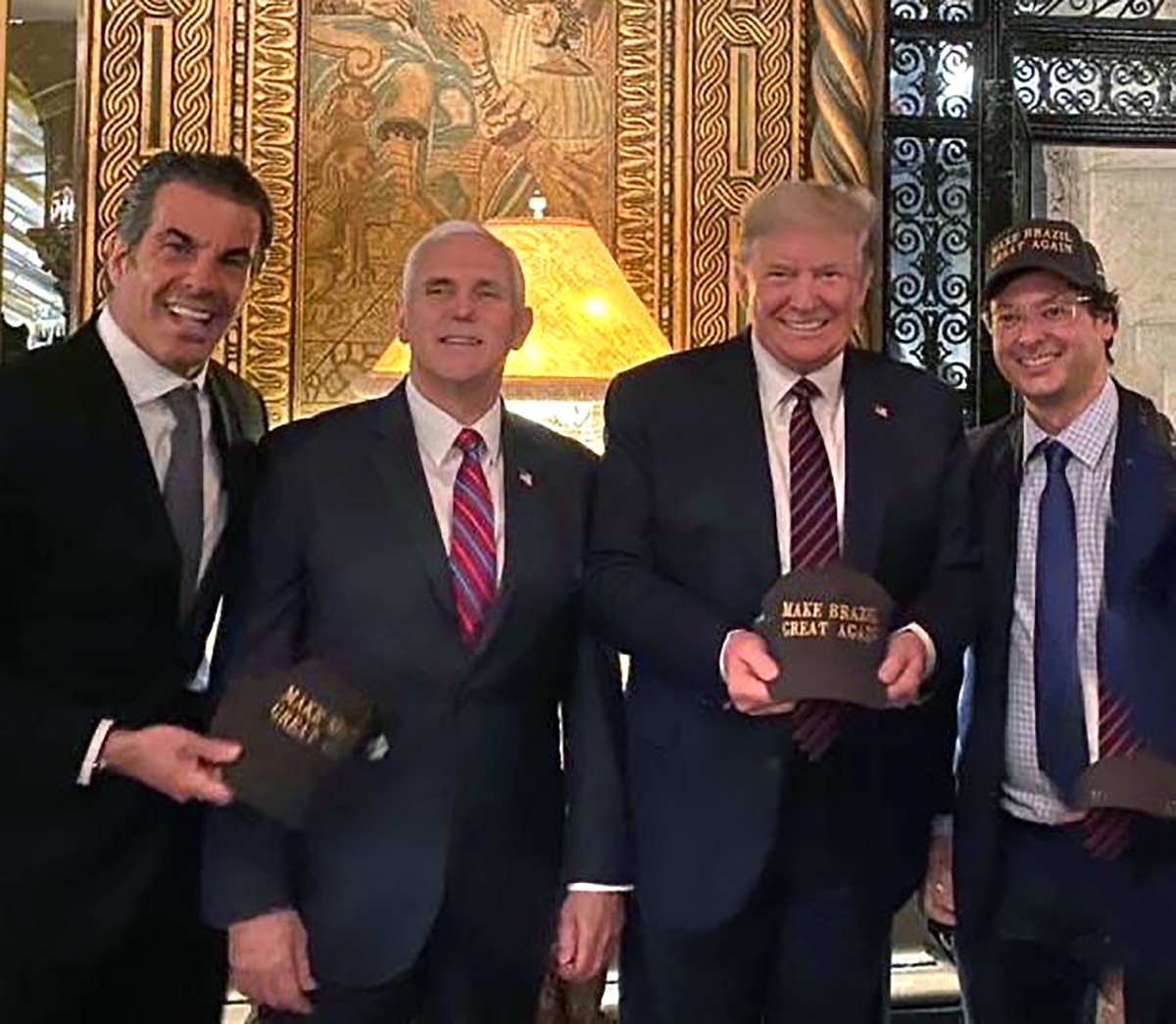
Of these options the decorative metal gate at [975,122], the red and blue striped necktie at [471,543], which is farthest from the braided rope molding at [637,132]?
the red and blue striped necktie at [471,543]

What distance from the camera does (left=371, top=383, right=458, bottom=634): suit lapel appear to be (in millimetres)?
1829

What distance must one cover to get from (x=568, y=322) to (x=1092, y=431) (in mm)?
1266

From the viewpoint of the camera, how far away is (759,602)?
186cm

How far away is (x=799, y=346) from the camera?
1.92m

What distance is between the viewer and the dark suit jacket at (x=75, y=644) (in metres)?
1.77

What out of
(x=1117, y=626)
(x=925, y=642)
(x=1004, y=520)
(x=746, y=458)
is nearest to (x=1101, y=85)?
(x=1004, y=520)

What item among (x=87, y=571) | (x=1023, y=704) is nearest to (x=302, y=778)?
(x=87, y=571)

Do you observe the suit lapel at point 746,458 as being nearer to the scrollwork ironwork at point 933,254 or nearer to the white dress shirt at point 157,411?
the white dress shirt at point 157,411

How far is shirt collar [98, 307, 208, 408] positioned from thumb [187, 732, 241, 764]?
17.6 inches

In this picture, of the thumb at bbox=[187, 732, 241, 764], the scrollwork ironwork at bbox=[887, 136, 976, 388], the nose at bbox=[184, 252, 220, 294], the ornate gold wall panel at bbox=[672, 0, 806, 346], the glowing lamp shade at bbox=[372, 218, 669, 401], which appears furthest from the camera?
the scrollwork ironwork at bbox=[887, 136, 976, 388]

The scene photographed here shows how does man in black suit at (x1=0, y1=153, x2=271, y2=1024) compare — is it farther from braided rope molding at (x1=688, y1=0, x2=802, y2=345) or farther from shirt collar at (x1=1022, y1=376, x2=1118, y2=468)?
braided rope molding at (x1=688, y1=0, x2=802, y2=345)

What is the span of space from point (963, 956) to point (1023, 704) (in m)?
0.36

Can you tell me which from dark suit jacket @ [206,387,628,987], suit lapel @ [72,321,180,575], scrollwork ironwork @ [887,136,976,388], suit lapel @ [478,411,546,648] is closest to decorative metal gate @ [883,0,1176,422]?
scrollwork ironwork @ [887,136,976,388]

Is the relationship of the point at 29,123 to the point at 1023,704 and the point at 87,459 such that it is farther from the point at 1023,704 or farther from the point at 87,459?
the point at 1023,704
